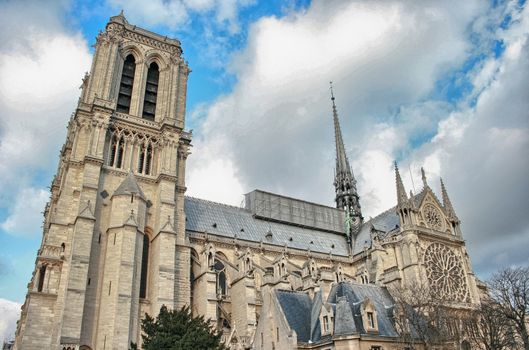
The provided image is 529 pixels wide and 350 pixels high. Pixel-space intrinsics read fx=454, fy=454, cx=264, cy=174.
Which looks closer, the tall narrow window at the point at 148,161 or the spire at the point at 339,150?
the tall narrow window at the point at 148,161

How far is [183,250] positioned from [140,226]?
3.85m

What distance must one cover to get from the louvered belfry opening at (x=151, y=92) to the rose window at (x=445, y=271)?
29262mm

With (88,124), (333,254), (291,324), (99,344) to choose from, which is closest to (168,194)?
(88,124)

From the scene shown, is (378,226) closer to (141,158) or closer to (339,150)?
(339,150)

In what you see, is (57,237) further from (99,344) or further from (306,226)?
(306,226)

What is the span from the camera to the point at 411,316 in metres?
24.8

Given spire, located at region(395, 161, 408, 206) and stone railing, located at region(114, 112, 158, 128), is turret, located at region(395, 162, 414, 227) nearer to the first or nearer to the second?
spire, located at region(395, 161, 408, 206)

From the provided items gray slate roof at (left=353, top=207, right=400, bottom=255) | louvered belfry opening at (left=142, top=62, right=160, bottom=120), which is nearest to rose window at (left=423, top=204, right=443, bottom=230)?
gray slate roof at (left=353, top=207, right=400, bottom=255)

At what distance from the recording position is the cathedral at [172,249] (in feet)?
87.8

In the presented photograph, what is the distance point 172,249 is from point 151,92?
16.5 meters

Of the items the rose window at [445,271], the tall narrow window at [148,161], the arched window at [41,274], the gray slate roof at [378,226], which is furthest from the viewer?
the gray slate roof at [378,226]

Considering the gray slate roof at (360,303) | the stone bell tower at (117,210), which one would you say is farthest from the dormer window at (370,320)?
the stone bell tower at (117,210)

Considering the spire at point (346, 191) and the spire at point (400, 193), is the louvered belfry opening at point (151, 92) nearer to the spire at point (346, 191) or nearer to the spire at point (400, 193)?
the spire at point (400, 193)

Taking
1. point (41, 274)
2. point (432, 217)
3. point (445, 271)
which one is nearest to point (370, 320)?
point (41, 274)
